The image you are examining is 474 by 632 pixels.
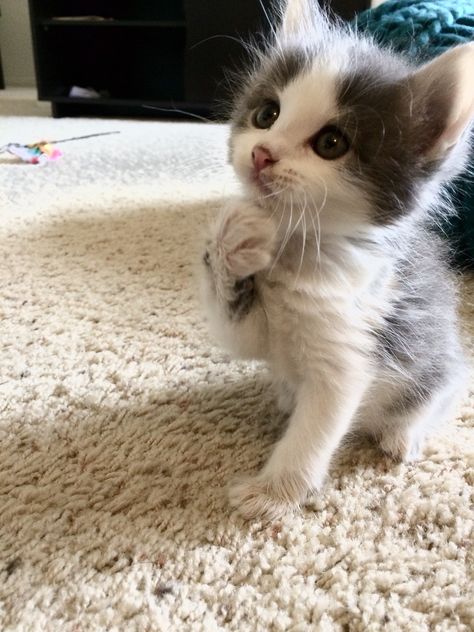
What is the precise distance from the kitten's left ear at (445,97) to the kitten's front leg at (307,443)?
0.91 ft

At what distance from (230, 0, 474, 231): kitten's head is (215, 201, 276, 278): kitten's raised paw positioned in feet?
0.09

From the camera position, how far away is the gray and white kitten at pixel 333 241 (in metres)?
0.68

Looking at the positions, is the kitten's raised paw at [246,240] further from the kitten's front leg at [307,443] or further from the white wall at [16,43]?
the white wall at [16,43]

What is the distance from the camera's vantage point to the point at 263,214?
2.37 ft

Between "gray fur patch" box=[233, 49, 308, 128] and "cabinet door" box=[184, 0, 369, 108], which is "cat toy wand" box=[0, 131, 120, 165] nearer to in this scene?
"cabinet door" box=[184, 0, 369, 108]

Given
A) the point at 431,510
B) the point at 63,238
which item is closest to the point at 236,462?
the point at 431,510

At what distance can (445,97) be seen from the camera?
682mm

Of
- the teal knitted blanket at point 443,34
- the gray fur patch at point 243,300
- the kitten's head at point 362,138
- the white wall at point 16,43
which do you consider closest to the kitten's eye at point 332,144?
the kitten's head at point 362,138

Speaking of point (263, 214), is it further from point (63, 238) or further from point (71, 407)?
point (63, 238)

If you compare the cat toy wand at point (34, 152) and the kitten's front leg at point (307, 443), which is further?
the cat toy wand at point (34, 152)

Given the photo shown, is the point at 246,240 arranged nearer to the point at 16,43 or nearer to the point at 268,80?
the point at 268,80

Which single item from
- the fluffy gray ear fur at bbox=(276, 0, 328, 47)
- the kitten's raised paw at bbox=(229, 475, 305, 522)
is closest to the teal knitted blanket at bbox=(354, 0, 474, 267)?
the fluffy gray ear fur at bbox=(276, 0, 328, 47)

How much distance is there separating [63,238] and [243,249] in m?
0.87

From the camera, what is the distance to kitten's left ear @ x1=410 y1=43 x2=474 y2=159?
667 mm
